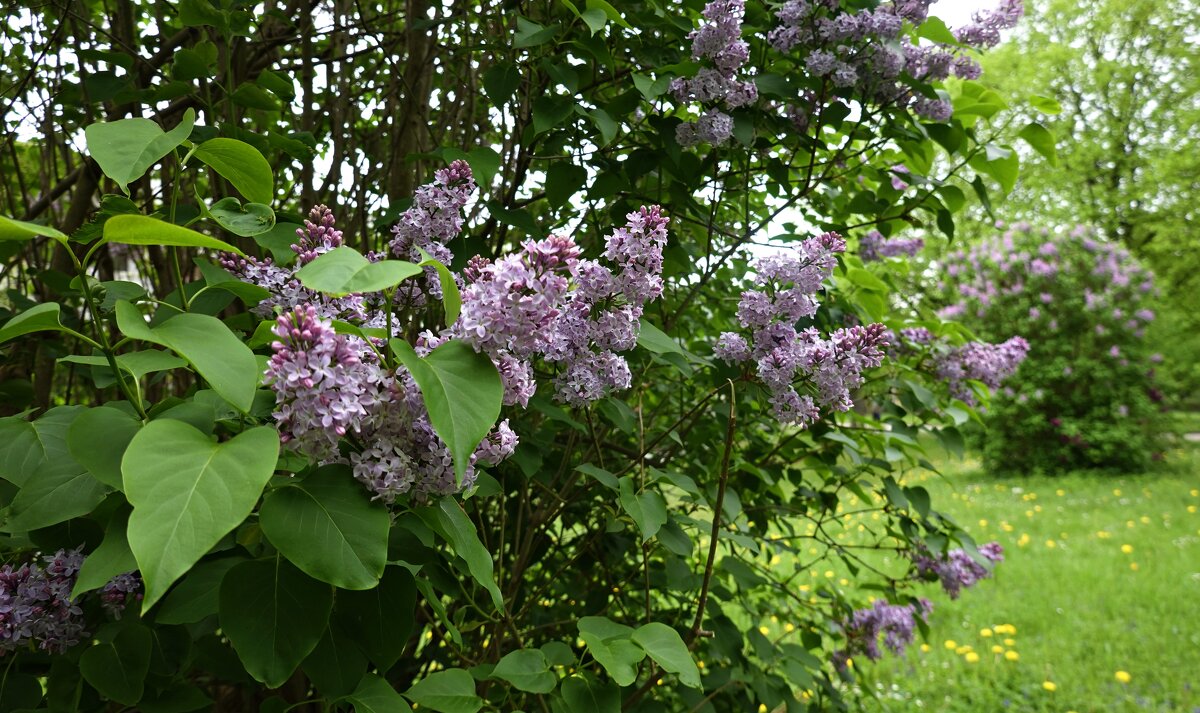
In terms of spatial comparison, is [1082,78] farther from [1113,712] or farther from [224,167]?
[224,167]

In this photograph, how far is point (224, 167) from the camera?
980mm

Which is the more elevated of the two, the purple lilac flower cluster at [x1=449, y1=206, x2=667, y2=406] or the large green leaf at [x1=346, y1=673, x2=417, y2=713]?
the purple lilac flower cluster at [x1=449, y1=206, x2=667, y2=406]

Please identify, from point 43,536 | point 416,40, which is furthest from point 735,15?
point 43,536

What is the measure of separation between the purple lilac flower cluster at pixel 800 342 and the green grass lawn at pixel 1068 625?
Result: 1359 millimetres

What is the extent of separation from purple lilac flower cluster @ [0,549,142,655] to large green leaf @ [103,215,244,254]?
47 centimetres

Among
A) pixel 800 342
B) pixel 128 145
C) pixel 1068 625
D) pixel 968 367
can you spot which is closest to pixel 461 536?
pixel 128 145

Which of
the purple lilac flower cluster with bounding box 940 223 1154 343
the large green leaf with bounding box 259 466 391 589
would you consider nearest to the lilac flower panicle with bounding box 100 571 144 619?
the large green leaf with bounding box 259 466 391 589

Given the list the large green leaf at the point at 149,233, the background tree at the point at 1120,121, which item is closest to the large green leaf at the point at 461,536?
the large green leaf at the point at 149,233

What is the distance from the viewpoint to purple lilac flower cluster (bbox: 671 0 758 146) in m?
1.67

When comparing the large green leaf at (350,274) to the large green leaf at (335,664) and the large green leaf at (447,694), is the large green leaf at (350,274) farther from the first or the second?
the large green leaf at (447,694)

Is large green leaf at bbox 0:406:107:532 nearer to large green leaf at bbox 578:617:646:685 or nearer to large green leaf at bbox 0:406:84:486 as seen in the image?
large green leaf at bbox 0:406:84:486

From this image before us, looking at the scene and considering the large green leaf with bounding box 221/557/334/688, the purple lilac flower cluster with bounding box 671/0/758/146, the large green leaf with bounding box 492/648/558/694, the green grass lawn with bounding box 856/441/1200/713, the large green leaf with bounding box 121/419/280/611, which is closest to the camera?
the large green leaf with bounding box 121/419/280/611

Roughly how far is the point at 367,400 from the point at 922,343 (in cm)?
213

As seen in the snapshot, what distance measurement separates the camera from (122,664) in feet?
3.25
